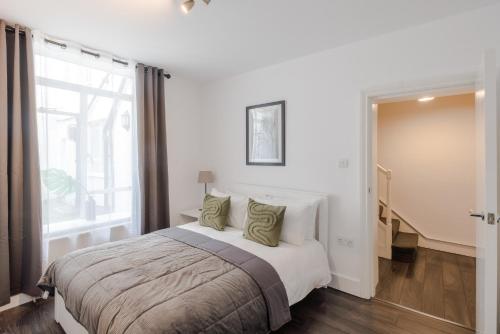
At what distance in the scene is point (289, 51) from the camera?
Answer: 2.81 meters

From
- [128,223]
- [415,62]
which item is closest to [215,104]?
[128,223]

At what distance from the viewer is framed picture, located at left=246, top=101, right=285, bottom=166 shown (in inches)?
→ 124

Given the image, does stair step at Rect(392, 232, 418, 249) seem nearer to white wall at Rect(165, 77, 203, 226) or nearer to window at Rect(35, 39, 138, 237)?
white wall at Rect(165, 77, 203, 226)

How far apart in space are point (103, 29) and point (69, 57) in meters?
0.66

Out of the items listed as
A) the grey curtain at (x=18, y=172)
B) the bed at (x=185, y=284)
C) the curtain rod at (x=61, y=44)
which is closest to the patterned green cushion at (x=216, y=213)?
the bed at (x=185, y=284)

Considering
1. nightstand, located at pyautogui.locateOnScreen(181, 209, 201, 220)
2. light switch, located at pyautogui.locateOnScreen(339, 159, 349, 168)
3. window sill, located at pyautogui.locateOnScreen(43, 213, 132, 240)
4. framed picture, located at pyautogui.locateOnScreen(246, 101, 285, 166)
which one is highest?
framed picture, located at pyautogui.locateOnScreen(246, 101, 285, 166)

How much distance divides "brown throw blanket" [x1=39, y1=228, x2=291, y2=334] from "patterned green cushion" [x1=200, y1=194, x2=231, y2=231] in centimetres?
54

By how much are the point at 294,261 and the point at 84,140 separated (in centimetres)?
254

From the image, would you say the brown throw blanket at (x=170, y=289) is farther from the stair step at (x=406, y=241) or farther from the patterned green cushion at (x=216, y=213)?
the stair step at (x=406, y=241)

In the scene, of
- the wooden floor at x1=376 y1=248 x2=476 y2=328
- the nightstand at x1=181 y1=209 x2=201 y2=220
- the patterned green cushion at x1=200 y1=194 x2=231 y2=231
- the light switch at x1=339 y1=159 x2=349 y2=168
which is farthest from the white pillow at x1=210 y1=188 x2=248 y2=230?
the wooden floor at x1=376 y1=248 x2=476 y2=328

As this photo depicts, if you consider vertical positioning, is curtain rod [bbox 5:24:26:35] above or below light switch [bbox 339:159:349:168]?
above

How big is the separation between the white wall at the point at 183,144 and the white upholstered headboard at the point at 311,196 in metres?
1.05

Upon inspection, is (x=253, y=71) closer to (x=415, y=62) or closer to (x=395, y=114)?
(x=415, y=62)

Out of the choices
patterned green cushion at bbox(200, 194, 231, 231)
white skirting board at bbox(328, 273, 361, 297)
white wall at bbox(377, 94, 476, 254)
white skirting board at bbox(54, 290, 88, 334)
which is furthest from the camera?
white wall at bbox(377, 94, 476, 254)
